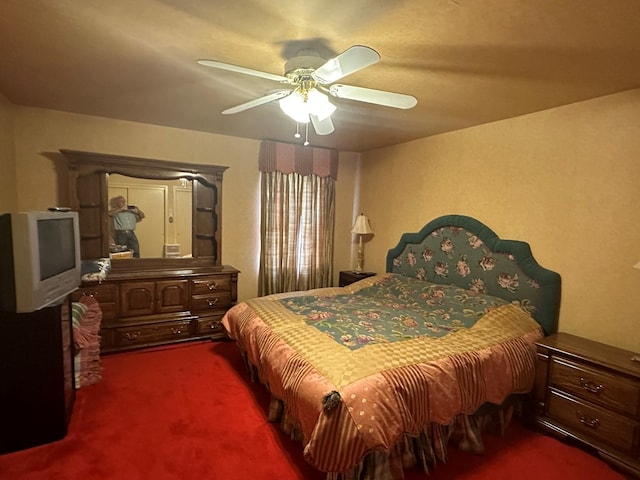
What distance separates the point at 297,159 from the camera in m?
4.25

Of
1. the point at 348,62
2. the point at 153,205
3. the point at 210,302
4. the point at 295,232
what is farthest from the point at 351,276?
the point at 348,62

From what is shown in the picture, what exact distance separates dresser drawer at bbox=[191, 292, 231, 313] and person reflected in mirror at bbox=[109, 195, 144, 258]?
0.78 m

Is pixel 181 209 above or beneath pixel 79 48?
beneath

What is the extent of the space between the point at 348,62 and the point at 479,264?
2.34 metres

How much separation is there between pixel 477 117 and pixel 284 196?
230cm

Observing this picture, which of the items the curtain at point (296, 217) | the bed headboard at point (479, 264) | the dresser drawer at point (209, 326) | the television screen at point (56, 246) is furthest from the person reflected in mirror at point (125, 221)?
the bed headboard at point (479, 264)

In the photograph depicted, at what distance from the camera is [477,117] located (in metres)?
2.91

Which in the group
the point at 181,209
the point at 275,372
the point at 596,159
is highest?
the point at 596,159

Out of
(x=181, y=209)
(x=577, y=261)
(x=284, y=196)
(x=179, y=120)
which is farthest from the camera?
(x=284, y=196)

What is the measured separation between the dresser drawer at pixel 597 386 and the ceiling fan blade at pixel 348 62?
2247 mm

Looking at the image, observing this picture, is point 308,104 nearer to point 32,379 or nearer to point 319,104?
point 319,104

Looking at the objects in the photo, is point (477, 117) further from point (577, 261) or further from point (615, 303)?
point (615, 303)

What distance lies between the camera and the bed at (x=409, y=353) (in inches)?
64.4

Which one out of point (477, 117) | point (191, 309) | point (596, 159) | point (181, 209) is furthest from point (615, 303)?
point (181, 209)
